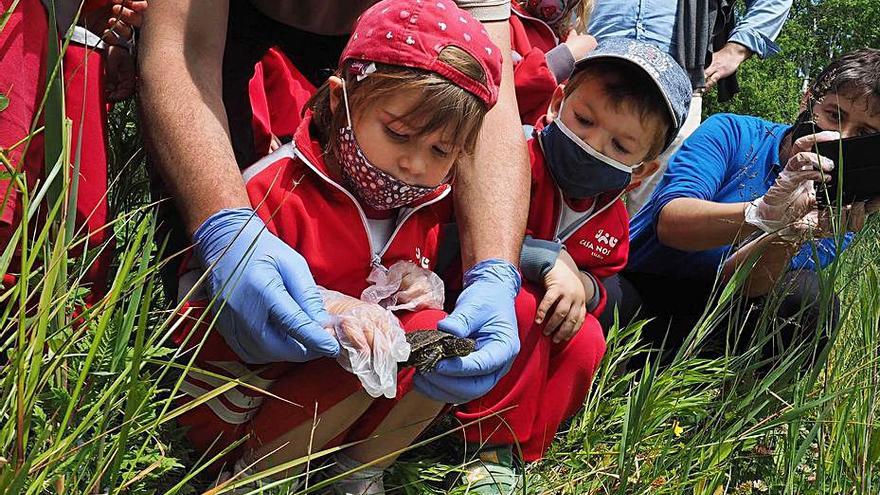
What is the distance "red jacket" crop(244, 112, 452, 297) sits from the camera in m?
1.80

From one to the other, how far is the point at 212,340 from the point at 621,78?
111cm

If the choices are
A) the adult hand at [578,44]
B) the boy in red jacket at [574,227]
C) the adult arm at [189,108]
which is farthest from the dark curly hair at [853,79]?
the adult arm at [189,108]

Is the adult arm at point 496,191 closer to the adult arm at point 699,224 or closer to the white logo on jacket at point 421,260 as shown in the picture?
the white logo on jacket at point 421,260

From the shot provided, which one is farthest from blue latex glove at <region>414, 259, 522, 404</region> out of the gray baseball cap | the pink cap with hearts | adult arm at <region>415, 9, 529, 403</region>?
the gray baseball cap

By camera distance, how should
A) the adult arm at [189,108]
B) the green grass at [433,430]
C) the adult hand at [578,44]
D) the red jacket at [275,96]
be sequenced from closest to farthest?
the green grass at [433,430], the adult arm at [189,108], the red jacket at [275,96], the adult hand at [578,44]

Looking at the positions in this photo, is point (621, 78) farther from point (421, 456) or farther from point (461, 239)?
point (421, 456)

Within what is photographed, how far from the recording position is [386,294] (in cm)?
186

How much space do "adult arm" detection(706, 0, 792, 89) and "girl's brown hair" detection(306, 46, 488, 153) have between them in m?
2.52

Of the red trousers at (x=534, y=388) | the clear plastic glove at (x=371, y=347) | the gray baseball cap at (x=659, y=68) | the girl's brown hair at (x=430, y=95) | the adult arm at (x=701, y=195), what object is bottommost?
the red trousers at (x=534, y=388)

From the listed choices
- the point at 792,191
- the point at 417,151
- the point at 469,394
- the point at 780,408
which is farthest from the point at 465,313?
the point at 792,191

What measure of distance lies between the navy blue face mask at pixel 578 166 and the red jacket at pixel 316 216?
508mm

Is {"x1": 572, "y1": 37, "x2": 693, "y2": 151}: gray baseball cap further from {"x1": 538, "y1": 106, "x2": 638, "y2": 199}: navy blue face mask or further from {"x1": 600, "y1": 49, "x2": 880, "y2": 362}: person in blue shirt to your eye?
{"x1": 600, "y1": 49, "x2": 880, "y2": 362}: person in blue shirt

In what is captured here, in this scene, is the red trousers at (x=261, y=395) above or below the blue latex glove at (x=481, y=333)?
below

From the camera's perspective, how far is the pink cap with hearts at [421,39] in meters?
1.76
